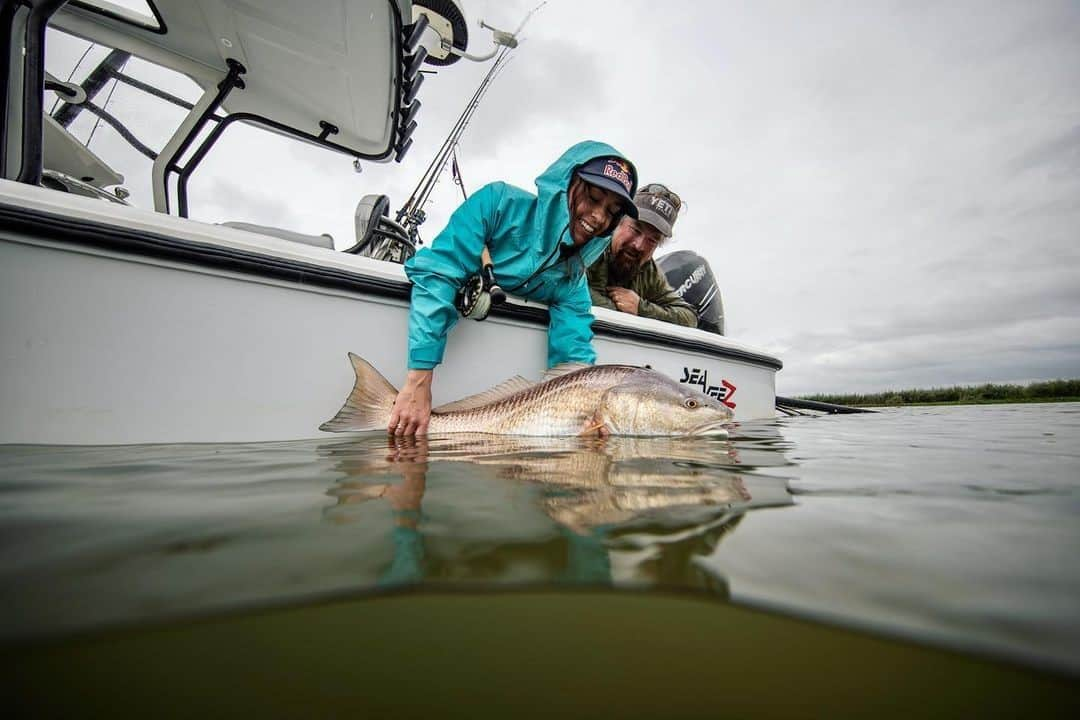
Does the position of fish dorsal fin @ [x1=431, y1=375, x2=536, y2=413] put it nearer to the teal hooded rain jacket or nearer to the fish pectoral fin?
the teal hooded rain jacket

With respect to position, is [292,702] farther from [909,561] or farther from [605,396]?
[605,396]

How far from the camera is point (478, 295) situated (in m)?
2.74

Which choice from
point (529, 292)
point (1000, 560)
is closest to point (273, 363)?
point (529, 292)

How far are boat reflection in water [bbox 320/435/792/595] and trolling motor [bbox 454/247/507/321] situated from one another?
1252 millimetres

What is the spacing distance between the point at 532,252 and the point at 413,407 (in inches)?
50.5

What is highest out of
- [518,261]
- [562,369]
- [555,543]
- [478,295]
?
[518,261]

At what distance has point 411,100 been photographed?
12.2 feet

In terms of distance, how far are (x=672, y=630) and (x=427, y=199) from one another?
613 centimetres

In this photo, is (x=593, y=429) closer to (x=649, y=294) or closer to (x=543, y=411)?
(x=543, y=411)

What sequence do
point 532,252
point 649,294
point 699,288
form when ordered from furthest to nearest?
point 699,288, point 649,294, point 532,252

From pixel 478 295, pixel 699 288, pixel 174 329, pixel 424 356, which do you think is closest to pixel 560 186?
pixel 478 295

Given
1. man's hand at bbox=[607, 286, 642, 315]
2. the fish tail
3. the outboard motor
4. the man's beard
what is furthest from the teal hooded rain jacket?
the outboard motor

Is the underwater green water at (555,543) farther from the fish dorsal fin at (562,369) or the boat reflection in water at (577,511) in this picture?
the fish dorsal fin at (562,369)

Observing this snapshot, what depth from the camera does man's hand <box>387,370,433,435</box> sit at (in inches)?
96.3
